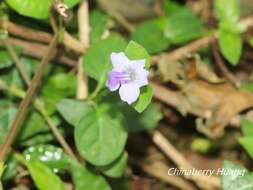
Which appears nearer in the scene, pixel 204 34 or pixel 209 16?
pixel 204 34

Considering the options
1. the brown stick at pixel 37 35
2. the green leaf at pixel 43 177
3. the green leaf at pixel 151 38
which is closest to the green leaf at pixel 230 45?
the green leaf at pixel 151 38

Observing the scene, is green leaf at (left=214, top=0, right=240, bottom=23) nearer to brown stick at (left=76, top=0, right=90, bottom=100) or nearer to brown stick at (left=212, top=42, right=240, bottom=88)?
brown stick at (left=212, top=42, right=240, bottom=88)

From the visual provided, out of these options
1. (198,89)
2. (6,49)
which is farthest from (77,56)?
(198,89)

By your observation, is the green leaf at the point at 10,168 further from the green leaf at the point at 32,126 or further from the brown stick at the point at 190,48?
the brown stick at the point at 190,48

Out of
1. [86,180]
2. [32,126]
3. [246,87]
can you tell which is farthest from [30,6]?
[246,87]

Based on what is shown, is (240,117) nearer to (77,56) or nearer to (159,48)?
(159,48)

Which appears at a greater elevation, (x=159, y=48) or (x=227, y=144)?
(x=159, y=48)
